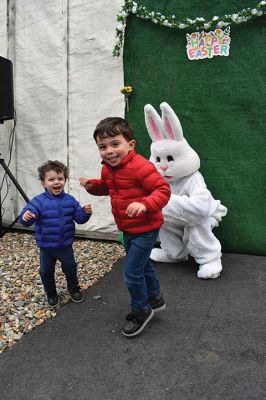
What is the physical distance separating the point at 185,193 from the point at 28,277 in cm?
146

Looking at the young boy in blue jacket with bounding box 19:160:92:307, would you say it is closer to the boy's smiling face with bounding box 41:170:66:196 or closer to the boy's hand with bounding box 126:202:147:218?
the boy's smiling face with bounding box 41:170:66:196

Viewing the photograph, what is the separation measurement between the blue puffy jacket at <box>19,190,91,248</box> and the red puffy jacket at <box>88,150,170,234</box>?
355mm

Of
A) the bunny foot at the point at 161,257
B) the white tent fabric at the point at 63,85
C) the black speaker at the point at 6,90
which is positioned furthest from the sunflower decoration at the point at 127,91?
the bunny foot at the point at 161,257

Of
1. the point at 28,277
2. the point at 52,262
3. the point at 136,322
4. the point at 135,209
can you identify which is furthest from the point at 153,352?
the point at 28,277

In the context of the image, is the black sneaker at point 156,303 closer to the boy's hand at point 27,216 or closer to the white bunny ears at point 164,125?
the boy's hand at point 27,216

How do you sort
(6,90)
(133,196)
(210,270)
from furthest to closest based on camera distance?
1. (6,90)
2. (210,270)
3. (133,196)

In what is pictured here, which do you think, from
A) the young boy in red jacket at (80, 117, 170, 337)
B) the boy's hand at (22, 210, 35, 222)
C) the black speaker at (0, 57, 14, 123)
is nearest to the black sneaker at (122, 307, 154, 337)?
the young boy in red jacket at (80, 117, 170, 337)

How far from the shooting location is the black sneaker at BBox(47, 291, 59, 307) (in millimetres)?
2592

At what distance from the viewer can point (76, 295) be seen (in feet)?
8.79

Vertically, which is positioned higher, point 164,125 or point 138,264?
point 164,125

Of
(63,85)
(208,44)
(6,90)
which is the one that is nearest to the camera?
(208,44)

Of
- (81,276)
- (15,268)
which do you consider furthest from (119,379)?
(15,268)

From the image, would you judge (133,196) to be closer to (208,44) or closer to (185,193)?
(185,193)

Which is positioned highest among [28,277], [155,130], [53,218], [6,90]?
[6,90]
